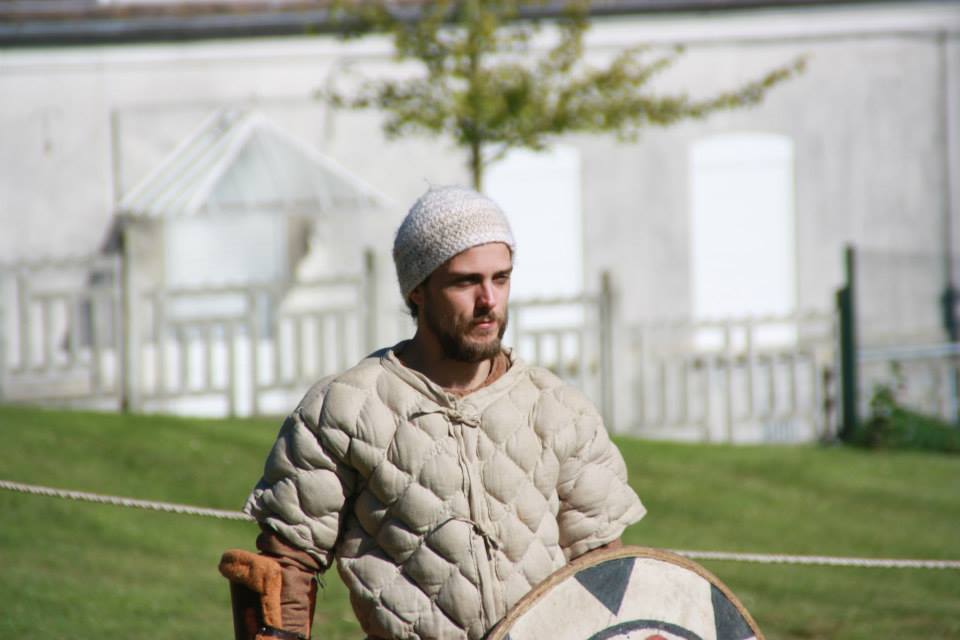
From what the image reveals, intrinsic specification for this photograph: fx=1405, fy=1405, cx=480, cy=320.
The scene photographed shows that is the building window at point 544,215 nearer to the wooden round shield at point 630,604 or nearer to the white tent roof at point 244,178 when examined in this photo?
the white tent roof at point 244,178

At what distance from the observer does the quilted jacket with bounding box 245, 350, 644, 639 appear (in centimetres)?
316

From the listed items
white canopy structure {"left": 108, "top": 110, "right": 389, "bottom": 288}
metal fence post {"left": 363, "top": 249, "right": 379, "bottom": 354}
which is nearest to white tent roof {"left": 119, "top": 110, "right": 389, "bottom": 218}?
white canopy structure {"left": 108, "top": 110, "right": 389, "bottom": 288}

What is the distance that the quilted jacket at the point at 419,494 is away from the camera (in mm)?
3164

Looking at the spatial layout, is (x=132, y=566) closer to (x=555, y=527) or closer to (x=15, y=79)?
→ (x=555, y=527)

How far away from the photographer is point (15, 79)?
605 inches

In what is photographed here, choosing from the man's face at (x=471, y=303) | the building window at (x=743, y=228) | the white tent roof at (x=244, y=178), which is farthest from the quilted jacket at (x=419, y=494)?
the building window at (x=743, y=228)

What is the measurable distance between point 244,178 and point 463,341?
12.2 meters

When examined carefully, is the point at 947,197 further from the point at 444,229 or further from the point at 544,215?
the point at 444,229

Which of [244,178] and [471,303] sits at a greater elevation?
[244,178]

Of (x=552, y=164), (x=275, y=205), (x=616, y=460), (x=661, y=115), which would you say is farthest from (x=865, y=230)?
(x=616, y=460)

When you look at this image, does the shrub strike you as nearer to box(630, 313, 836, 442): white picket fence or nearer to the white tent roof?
box(630, 313, 836, 442): white picket fence

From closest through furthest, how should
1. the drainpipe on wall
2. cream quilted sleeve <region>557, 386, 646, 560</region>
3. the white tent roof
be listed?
cream quilted sleeve <region>557, 386, 646, 560</region>
the white tent roof
the drainpipe on wall

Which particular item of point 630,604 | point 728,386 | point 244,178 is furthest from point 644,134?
point 630,604

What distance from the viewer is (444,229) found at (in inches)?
127
